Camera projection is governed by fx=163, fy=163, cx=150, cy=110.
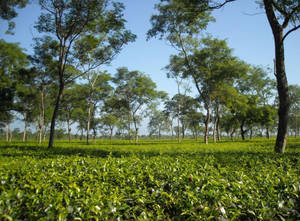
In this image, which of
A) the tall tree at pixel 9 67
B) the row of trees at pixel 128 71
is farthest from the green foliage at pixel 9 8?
the tall tree at pixel 9 67

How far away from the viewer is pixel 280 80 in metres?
9.23

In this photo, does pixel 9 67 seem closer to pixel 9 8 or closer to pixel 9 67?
pixel 9 67

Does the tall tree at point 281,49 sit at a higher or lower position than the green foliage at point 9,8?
lower

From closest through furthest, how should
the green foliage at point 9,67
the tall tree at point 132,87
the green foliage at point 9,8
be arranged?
1. the green foliage at point 9,8
2. the green foliage at point 9,67
3. the tall tree at point 132,87

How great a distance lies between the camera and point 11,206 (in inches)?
79.6

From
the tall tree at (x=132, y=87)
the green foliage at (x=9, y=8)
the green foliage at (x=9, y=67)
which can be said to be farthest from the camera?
the tall tree at (x=132, y=87)

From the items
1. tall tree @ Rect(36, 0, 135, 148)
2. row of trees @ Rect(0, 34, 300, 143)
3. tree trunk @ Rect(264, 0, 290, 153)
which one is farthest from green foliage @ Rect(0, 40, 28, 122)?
tree trunk @ Rect(264, 0, 290, 153)

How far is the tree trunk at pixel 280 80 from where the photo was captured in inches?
352

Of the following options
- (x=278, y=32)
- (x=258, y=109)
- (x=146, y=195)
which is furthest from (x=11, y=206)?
(x=258, y=109)

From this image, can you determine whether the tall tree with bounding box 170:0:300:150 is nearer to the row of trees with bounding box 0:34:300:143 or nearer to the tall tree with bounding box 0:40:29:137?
the row of trees with bounding box 0:34:300:143

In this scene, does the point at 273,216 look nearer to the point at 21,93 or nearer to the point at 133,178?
the point at 133,178

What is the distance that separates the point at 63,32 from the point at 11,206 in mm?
17897

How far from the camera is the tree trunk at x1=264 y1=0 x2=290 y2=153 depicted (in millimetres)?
8938

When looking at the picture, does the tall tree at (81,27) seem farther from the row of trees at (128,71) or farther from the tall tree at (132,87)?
the tall tree at (132,87)
